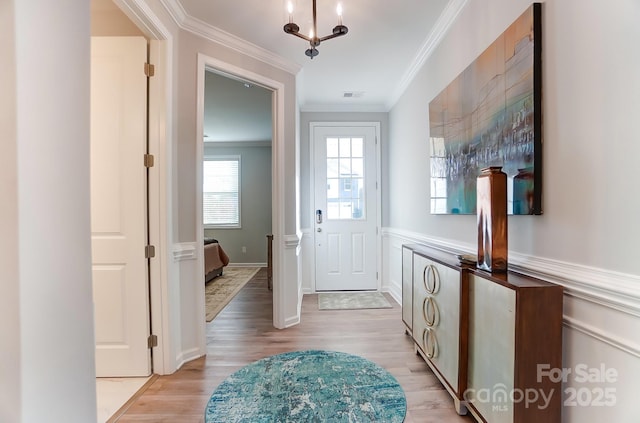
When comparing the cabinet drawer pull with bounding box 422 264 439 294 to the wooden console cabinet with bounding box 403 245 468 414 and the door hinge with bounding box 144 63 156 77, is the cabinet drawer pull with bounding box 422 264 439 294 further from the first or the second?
the door hinge with bounding box 144 63 156 77

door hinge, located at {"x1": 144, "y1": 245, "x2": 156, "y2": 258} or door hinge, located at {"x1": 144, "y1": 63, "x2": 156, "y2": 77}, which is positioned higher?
door hinge, located at {"x1": 144, "y1": 63, "x2": 156, "y2": 77}

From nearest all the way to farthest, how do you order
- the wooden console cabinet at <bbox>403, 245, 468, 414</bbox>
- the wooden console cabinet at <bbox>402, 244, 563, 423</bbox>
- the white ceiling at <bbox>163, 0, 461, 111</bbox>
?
the wooden console cabinet at <bbox>402, 244, 563, 423</bbox> < the wooden console cabinet at <bbox>403, 245, 468, 414</bbox> < the white ceiling at <bbox>163, 0, 461, 111</bbox>

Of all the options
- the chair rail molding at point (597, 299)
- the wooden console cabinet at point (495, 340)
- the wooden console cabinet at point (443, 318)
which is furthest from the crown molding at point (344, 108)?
the chair rail molding at point (597, 299)

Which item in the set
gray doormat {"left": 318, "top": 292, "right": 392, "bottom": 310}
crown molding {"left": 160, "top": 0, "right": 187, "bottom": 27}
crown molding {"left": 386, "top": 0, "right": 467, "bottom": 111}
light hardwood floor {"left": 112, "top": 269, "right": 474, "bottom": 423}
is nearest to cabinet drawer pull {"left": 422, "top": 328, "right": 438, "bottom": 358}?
light hardwood floor {"left": 112, "top": 269, "right": 474, "bottom": 423}

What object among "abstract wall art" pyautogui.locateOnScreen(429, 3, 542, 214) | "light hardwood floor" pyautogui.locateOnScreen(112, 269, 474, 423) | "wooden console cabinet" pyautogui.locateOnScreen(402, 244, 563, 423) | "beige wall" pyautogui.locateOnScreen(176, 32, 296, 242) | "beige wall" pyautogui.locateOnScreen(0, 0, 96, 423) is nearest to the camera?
"beige wall" pyautogui.locateOnScreen(0, 0, 96, 423)

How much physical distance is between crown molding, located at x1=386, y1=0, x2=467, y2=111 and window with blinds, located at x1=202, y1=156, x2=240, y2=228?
4.18 metres

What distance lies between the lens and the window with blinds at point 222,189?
694cm

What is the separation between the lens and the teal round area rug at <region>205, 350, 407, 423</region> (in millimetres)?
1095

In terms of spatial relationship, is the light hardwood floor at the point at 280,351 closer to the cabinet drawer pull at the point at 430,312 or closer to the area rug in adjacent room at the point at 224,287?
the area rug in adjacent room at the point at 224,287

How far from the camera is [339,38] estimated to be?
109 inches

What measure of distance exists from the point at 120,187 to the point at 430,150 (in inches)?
99.0

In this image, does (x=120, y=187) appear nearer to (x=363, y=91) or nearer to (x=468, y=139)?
(x=468, y=139)

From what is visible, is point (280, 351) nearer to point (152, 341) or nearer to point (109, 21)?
point (152, 341)

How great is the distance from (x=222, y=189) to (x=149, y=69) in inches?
188
